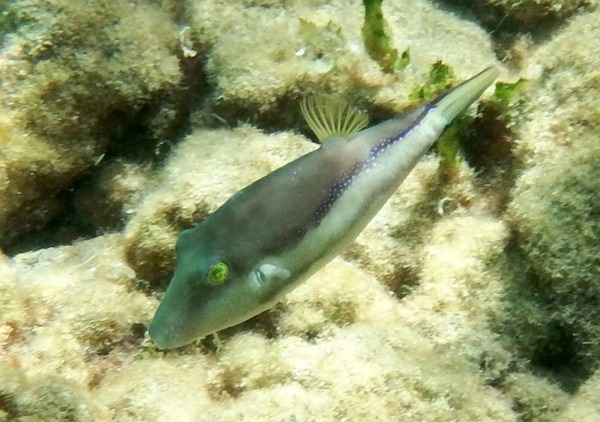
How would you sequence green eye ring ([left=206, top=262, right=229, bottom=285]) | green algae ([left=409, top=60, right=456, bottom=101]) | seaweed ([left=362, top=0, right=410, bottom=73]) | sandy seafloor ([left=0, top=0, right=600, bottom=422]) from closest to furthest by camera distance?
green eye ring ([left=206, top=262, right=229, bottom=285]) → sandy seafloor ([left=0, top=0, right=600, bottom=422]) → green algae ([left=409, top=60, right=456, bottom=101]) → seaweed ([left=362, top=0, right=410, bottom=73])

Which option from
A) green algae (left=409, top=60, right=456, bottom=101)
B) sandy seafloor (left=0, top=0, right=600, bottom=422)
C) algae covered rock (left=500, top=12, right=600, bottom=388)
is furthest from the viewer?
green algae (left=409, top=60, right=456, bottom=101)

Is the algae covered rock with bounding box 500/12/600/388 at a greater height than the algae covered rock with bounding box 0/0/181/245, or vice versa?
the algae covered rock with bounding box 500/12/600/388

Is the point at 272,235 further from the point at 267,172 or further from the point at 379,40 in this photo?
the point at 379,40

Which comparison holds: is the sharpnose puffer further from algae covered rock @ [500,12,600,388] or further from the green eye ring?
algae covered rock @ [500,12,600,388]

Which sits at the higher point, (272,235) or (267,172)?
(272,235)

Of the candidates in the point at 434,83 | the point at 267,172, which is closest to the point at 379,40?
the point at 434,83

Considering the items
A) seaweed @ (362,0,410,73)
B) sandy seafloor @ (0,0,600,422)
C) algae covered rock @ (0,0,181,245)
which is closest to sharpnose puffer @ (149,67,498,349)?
sandy seafloor @ (0,0,600,422)

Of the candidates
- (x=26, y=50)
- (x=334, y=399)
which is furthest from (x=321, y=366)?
(x=26, y=50)
